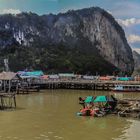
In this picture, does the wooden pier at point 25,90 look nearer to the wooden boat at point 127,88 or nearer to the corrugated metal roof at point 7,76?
the corrugated metal roof at point 7,76

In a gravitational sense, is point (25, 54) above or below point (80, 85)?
above

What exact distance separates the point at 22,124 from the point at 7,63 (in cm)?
13127

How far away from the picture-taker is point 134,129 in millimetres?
36844

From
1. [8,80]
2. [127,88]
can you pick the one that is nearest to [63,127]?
[8,80]

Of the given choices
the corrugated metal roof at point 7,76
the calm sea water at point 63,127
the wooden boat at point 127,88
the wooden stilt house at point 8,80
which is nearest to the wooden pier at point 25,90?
the wooden stilt house at point 8,80

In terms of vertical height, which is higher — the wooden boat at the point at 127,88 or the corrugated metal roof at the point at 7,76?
the corrugated metal roof at the point at 7,76

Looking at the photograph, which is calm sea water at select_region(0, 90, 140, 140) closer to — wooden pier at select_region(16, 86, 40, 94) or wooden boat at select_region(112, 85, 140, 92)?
wooden pier at select_region(16, 86, 40, 94)

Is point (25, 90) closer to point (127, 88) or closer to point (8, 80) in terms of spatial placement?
point (8, 80)

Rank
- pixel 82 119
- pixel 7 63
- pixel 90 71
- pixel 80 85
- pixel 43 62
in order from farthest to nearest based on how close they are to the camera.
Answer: pixel 90 71, pixel 43 62, pixel 7 63, pixel 80 85, pixel 82 119

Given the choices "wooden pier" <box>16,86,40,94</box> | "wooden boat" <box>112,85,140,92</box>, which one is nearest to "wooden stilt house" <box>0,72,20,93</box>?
"wooden pier" <box>16,86,40,94</box>

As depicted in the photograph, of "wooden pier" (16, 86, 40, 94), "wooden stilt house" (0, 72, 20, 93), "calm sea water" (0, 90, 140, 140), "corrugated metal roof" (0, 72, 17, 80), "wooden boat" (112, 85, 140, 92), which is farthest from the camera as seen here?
"wooden boat" (112, 85, 140, 92)

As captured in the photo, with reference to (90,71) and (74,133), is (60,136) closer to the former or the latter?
(74,133)

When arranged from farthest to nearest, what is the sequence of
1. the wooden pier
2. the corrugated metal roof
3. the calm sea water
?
the wooden pier < the corrugated metal roof < the calm sea water

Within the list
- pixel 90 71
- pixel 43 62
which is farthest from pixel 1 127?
pixel 90 71
